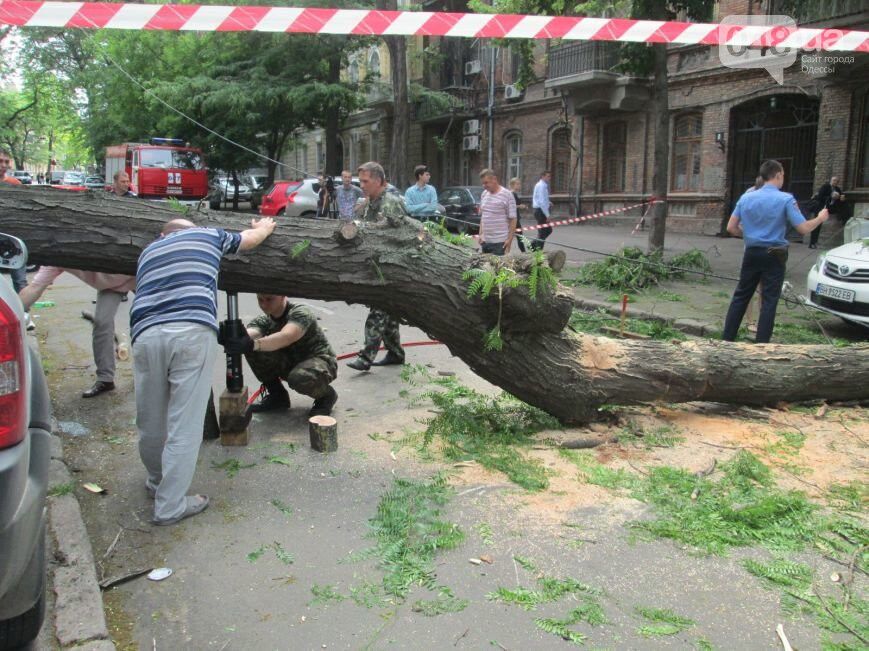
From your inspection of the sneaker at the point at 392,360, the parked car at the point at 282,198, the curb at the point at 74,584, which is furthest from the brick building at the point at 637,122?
→ the curb at the point at 74,584

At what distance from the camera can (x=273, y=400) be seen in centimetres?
548

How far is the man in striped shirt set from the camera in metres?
3.53

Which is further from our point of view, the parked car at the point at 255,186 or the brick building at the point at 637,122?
the parked car at the point at 255,186

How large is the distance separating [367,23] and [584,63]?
56.2ft

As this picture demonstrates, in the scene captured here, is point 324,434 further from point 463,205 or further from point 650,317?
point 463,205

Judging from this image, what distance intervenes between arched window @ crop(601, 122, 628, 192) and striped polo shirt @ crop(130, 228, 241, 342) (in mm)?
20917

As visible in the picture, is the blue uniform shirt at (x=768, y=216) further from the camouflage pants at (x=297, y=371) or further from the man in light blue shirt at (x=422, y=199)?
the man in light blue shirt at (x=422, y=199)

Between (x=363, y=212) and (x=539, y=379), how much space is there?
269 cm

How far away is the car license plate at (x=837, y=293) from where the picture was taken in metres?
7.46

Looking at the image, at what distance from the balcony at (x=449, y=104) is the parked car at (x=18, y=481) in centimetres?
2689

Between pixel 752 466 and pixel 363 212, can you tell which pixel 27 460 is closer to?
pixel 752 466

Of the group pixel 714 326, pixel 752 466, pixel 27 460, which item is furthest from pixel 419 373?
pixel 27 460
